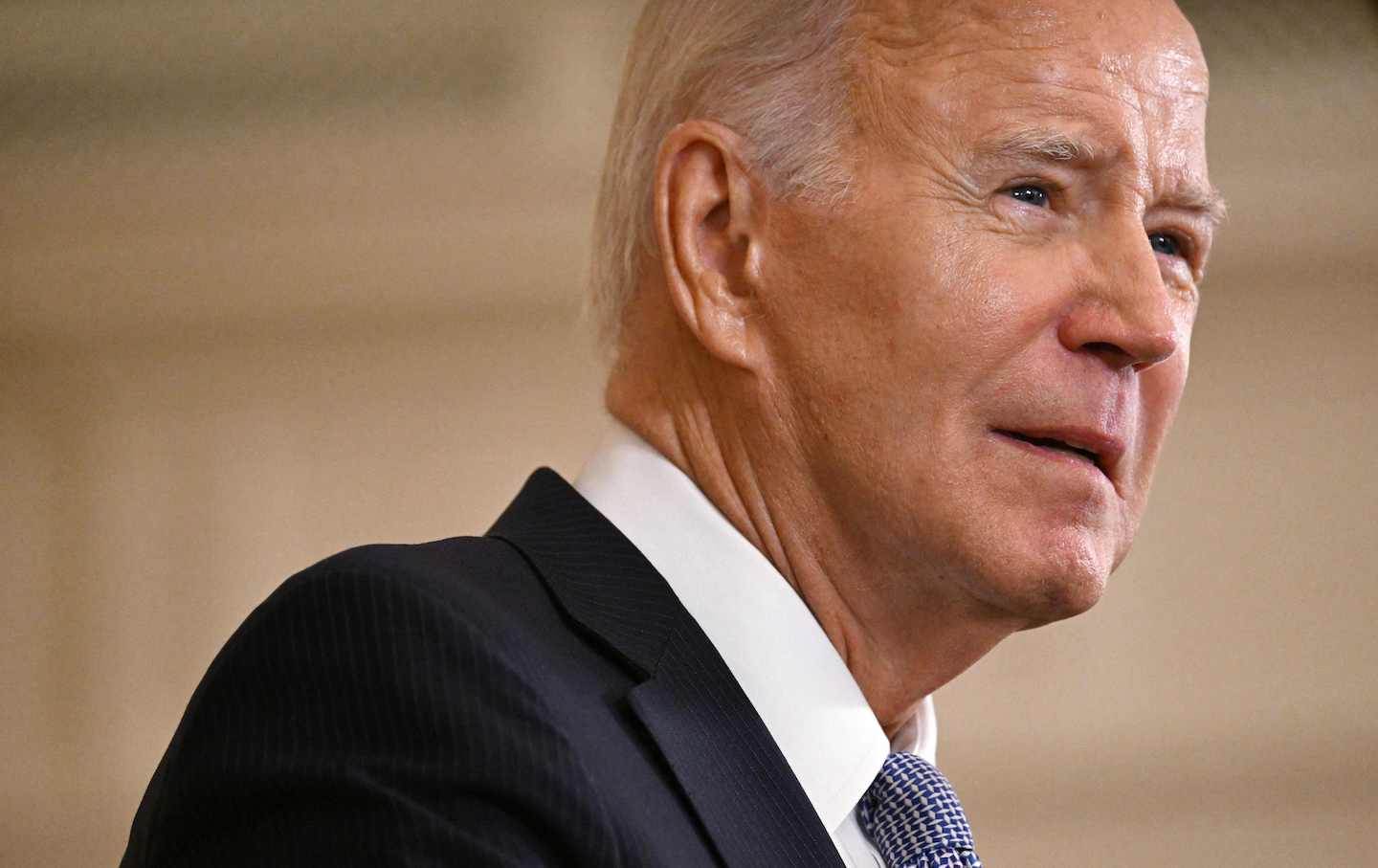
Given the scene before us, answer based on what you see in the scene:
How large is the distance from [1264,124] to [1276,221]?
0.81ft

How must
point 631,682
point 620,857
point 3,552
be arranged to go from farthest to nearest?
point 3,552, point 631,682, point 620,857

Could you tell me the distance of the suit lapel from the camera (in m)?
1.12

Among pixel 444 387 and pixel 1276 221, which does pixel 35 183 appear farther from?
pixel 1276 221

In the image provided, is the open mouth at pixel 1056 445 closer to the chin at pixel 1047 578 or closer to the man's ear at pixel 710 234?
the chin at pixel 1047 578

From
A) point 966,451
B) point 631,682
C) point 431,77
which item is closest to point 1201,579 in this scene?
point 431,77

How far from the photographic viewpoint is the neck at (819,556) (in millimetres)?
1392

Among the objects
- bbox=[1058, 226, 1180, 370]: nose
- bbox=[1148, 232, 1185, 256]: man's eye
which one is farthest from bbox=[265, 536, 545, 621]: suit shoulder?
bbox=[1148, 232, 1185, 256]: man's eye

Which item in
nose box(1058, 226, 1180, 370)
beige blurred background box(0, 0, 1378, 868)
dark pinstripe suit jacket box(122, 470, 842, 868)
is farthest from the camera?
beige blurred background box(0, 0, 1378, 868)

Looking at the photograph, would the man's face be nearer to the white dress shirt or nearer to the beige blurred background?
the white dress shirt

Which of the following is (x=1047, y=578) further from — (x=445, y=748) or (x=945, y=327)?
(x=445, y=748)

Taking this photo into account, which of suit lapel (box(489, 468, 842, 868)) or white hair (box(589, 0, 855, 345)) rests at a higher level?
white hair (box(589, 0, 855, 345))

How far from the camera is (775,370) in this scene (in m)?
1.41

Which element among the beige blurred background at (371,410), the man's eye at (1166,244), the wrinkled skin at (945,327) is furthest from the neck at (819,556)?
the beige blurred background at (371,410)

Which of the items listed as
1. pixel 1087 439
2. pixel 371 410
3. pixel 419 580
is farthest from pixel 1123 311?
pixel 371 410
